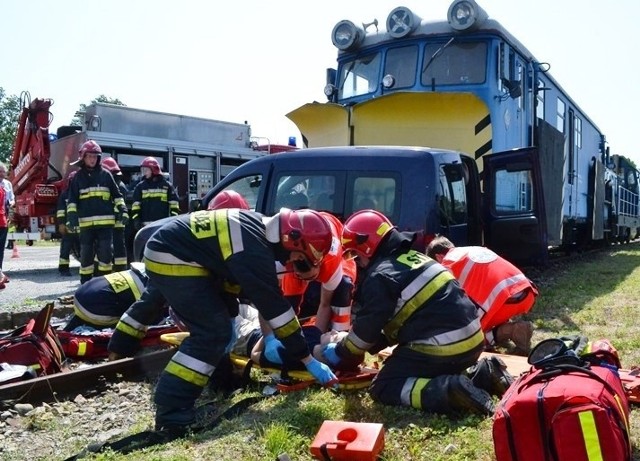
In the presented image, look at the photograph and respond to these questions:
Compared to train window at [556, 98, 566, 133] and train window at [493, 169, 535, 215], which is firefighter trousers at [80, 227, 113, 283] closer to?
train window at [493, 169, 535, 215]

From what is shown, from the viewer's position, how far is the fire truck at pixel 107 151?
1102cm

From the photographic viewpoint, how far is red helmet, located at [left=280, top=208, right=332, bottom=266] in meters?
3.42

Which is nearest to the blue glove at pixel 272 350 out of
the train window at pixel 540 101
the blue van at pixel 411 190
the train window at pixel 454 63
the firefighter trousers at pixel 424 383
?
the firefighter trousers at pixel 424 383

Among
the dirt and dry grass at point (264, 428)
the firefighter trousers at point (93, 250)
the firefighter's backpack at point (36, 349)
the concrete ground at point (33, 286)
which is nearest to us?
the dirt and dry grass at point (264, 428)

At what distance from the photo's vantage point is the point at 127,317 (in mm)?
4609

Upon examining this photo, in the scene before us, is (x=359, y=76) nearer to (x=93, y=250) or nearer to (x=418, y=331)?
(x=93, y=250)

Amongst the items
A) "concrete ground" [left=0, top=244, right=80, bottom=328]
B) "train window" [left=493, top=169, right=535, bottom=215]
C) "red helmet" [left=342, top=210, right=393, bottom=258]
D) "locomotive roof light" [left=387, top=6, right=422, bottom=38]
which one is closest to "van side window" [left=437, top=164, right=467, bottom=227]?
"train window" [left=493, top=169, right=535, bottom=215]

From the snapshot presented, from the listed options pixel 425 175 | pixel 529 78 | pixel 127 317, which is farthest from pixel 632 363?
pixel 529 78

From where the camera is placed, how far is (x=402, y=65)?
8570 millimetres

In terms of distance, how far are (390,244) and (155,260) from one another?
4.35 feet

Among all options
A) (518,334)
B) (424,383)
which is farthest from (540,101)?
(424,383)

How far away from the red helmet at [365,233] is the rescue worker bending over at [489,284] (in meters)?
1.28

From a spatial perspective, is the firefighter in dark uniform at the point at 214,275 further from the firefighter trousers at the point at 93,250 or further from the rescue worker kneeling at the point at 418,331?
the firefighter trousers at the point at 93,250

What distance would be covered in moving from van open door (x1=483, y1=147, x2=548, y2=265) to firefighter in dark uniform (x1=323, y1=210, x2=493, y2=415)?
2.72 meters
